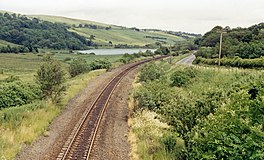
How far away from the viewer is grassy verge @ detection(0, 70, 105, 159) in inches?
604

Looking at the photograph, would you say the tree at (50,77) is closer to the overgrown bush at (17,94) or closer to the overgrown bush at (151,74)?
the overgrown bush at (17,94)

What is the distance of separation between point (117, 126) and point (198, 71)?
2230 centimetres

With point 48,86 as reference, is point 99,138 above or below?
below

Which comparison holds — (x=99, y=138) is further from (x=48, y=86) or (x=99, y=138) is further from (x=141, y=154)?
→ (x=48, y=86)

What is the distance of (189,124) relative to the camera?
49.0 feet

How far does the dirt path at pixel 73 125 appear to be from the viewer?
1550cm

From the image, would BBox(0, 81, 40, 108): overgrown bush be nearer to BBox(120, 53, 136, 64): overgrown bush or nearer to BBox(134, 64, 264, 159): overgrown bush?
BBox(134, 64, 264, 159): overgrown bush

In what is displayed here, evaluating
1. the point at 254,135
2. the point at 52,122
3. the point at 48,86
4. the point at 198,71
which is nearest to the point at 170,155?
the point at 254,135

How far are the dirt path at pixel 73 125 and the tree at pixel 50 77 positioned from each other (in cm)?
189

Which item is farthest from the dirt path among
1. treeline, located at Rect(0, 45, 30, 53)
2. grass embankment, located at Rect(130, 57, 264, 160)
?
treeline, located at Rect(0, 45, 30, 53)

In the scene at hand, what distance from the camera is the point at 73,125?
20609 millimetres

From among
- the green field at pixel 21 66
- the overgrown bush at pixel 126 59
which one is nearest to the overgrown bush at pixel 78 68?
the green field at pixel 21 66

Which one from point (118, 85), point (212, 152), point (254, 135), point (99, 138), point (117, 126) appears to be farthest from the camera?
point (118, 85)

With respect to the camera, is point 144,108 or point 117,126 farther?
point 144,108
